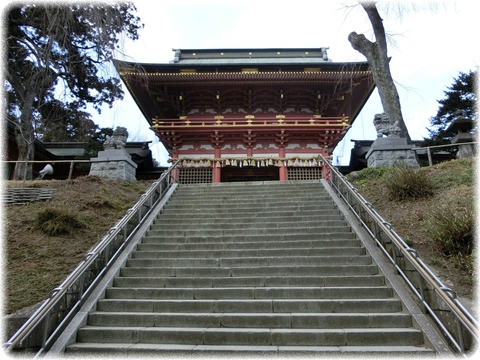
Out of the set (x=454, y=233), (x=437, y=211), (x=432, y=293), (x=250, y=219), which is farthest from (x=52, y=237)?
(x=437, y=211)

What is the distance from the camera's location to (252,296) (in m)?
4.70

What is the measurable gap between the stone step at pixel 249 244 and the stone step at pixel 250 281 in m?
1.04

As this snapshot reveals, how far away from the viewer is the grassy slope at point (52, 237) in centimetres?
457

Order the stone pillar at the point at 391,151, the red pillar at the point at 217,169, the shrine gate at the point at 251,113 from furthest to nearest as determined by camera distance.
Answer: the red pillar at the point at 217,169
the shrine gate at the point at 251,113
the stone pillar at the point at 391,151

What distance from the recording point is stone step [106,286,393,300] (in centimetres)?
459

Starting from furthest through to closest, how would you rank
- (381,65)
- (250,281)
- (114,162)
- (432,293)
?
1. (381,65)
2. (114,162)
3. (250,281)
4. (432,293)

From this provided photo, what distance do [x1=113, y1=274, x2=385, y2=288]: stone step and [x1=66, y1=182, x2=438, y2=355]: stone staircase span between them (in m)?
0.02

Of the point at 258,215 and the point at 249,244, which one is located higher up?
the point at 258,215

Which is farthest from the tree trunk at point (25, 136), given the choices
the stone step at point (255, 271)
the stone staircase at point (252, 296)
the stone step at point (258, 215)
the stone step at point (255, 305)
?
the stone step at point (255, 305)

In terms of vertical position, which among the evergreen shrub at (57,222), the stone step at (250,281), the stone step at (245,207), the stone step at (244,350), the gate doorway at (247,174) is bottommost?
the stone step at (244,350)

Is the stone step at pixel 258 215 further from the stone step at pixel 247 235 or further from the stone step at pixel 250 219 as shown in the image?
the stone step at pixel 247 235

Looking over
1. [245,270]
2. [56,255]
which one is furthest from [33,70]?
[245,270]

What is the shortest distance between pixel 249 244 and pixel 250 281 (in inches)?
52.1

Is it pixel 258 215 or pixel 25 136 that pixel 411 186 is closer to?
pixel 258 215
